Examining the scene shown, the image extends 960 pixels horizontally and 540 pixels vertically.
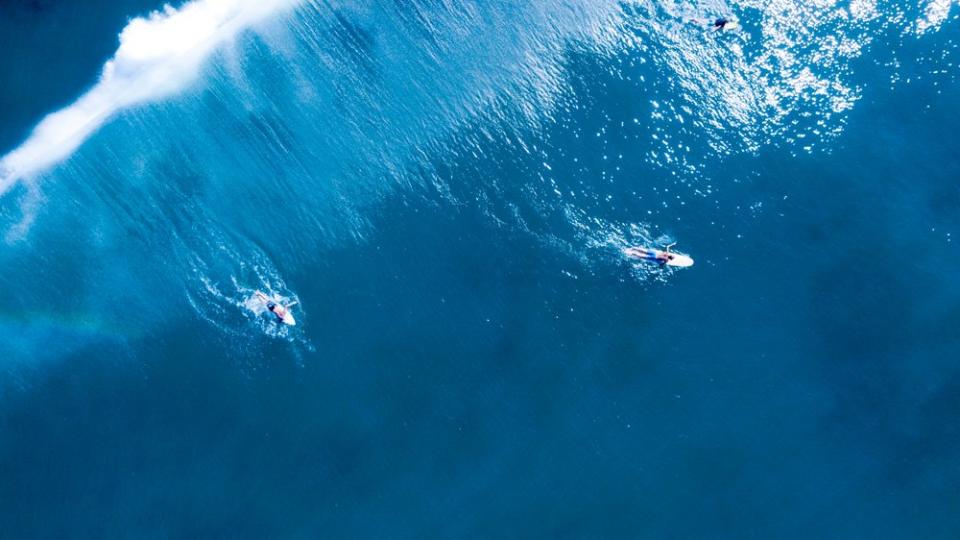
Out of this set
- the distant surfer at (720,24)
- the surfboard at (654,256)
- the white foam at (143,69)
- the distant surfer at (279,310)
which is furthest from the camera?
the distant surfer at (720,24)

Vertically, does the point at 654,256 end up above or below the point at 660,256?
above

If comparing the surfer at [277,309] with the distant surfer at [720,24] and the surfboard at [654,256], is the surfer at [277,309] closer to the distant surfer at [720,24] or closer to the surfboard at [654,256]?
the surfboard at [654,256]

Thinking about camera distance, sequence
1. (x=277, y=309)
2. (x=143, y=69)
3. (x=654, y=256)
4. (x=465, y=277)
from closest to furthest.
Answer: (x=277, y=309) → (x=465, y=277) → (x=654, y=256) → (x=143, y=69)

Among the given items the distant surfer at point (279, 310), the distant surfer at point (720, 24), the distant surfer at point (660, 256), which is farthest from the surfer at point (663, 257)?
the distant surfer at point (279, 310)

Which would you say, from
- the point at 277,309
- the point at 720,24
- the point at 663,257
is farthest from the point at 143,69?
the point at 720,24

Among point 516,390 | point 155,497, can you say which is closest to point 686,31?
point 516,390

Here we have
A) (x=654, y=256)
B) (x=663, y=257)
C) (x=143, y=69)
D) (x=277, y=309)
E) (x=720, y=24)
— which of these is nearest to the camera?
(x=277, y=309)

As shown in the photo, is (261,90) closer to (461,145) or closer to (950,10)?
(461,145)

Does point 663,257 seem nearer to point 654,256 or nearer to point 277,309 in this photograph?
point 654,256
